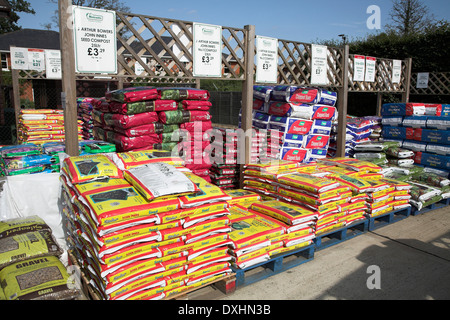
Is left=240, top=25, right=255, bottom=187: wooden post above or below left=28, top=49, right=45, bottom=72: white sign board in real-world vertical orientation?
below

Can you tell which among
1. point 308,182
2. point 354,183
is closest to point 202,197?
point 308,182

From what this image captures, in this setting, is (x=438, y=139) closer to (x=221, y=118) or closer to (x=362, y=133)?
(x=362, y=133)

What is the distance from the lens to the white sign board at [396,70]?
31.0ft

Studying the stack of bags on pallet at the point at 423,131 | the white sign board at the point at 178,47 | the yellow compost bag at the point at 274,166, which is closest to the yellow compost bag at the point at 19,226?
the white sign board at the point at 178,47

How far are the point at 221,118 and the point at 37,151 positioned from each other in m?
18.8

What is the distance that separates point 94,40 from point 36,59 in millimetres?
8474

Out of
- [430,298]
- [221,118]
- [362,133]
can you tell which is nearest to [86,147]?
[430,298]

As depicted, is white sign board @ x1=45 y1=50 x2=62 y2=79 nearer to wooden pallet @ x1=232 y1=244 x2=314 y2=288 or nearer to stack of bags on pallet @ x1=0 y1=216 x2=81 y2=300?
stack of bags on pallet @ x1=0 y1=216 x2=81 y2=300

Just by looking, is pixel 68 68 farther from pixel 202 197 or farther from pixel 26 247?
pixel 202 197

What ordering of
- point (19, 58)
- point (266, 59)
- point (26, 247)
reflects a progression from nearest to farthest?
1. point (26, 247)
2. point (266, 59)
3. point (19, 58)

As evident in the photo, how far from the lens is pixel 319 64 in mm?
6875

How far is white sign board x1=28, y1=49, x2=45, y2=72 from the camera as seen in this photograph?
10977mm

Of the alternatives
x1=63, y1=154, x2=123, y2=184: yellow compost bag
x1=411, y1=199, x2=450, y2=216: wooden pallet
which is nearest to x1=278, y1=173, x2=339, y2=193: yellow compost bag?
x1=63, y1=154, x2=123, y2=184: yellow compost bag

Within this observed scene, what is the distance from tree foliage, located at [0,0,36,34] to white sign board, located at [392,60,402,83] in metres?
47.6
